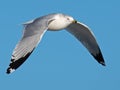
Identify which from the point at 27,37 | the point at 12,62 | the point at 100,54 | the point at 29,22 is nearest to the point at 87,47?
the point at 100,54

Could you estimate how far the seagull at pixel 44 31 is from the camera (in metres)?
10.9

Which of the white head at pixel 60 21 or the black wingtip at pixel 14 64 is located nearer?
the black wingtip at pixel 14 64

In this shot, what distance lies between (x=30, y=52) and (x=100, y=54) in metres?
4.45

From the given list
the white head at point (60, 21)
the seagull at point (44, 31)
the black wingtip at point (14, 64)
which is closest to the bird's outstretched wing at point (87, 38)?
the seagull at point (44, 31)

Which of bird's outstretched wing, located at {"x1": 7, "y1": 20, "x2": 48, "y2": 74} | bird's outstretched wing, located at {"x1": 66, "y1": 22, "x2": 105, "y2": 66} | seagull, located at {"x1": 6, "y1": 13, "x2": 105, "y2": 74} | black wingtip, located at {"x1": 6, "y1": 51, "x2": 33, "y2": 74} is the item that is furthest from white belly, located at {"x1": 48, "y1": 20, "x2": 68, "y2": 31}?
black wingtip, located at {"x1": 6, "y1": 51, "x2": 33, "y2": 74}

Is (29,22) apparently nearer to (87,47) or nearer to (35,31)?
(35,31)

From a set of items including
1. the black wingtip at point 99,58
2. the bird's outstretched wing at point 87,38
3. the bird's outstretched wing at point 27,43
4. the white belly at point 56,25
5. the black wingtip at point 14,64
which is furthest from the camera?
the black wingtip at point 99,58

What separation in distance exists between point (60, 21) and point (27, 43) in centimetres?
192

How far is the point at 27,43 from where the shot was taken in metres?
11.3

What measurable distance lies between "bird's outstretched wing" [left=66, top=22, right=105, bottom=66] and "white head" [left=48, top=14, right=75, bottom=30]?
3.24 feet

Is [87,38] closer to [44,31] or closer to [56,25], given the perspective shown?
[56,25]

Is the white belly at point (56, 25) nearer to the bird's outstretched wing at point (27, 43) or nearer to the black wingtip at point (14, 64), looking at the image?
the bird's outstretched wing at point (27, 43)

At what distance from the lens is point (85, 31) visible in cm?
1464

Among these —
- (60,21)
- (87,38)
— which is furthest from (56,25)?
(87,38)
